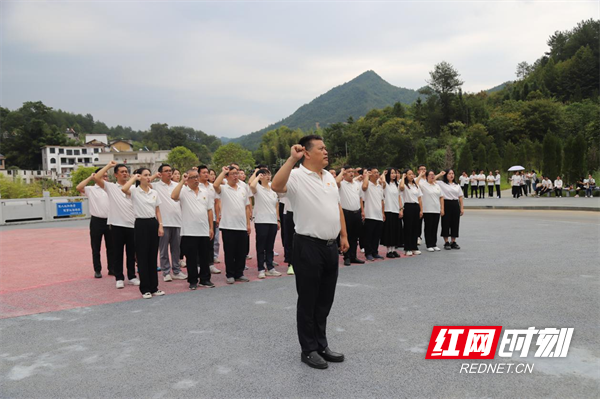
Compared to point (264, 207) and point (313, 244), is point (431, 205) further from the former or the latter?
point (313, 244)

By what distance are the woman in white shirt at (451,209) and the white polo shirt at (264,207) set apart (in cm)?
421

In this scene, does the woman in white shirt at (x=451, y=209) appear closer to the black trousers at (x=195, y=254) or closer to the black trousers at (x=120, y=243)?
the black trousers at (x=195, y=254)

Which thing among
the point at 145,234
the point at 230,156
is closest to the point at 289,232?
the point at 145,234

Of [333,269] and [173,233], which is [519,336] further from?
[173,233]

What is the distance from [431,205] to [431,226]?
0.50 m

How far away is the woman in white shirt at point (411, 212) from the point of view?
956 cm

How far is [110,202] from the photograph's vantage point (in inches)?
287

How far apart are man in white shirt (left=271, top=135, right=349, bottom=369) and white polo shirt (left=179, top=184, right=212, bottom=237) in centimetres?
327

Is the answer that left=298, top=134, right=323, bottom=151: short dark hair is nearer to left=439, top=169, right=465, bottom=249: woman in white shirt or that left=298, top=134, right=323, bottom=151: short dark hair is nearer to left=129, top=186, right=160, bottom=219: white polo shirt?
left=129, top=186, right=160, bottom=219: white polo shirt

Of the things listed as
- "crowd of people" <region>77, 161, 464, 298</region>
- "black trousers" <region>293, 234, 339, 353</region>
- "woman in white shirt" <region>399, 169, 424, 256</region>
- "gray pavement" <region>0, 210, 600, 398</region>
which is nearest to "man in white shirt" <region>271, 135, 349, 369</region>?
"black trousers" <region>293, 234, 339, 353</region>

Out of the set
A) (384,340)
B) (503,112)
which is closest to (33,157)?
(503,112)

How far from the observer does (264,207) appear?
316 inches

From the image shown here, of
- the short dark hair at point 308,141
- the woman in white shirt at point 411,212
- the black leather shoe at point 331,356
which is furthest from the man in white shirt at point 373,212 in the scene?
the black leather shoe at point 331,356

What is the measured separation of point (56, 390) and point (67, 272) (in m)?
5.86
